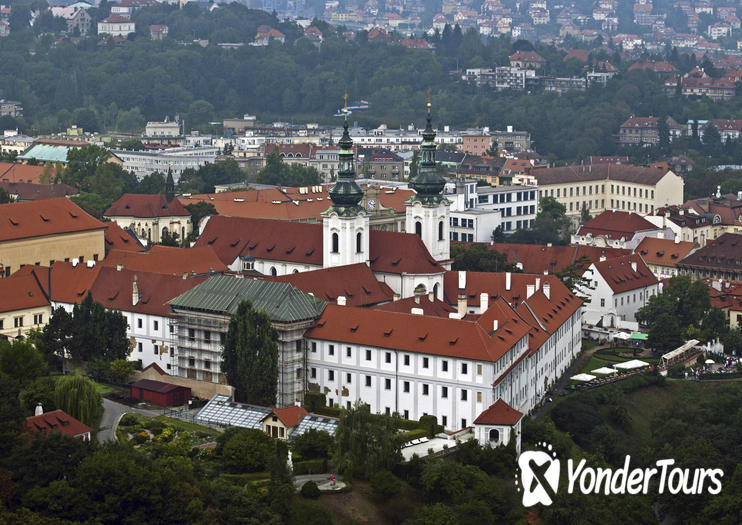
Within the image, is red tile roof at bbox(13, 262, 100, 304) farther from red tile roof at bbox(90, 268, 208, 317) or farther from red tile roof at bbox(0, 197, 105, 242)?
red tile roof at bbox(0, 197, 105, 242)

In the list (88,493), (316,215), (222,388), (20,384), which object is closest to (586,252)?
(316,215)

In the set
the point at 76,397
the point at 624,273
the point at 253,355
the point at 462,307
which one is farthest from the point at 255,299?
the point at 624,273

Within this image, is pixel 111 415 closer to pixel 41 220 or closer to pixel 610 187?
pixel 41 220

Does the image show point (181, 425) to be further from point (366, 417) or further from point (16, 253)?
point (16, 253)

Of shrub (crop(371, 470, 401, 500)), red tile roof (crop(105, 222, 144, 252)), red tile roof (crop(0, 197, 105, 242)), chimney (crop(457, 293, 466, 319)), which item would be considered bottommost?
shrub (crop(371, 470, 401, 500))

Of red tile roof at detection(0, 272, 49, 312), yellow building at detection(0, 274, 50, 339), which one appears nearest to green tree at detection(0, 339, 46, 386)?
yellow building at detection(0, 274, 50, 339)

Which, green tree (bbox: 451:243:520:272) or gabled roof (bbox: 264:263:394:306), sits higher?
gabled roof (bbox: 264:263:394:306)
